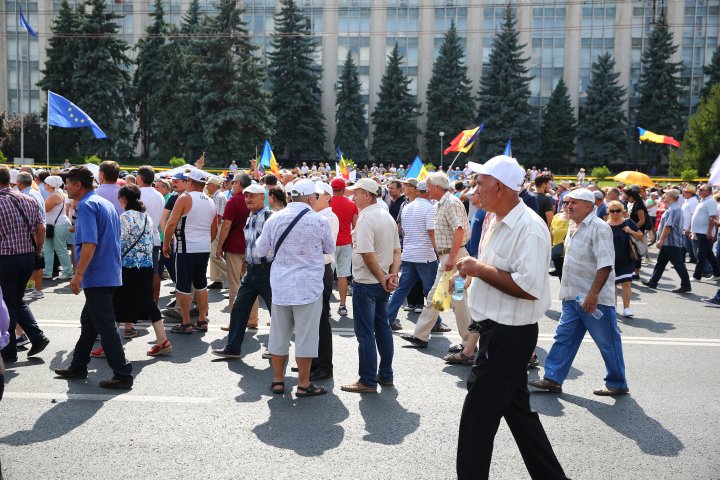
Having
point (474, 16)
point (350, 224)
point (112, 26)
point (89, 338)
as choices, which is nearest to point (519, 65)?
point (474, 16)

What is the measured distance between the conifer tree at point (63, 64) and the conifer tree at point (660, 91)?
46898 mm

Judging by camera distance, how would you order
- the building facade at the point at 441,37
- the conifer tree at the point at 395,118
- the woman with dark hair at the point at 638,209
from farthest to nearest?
1. the building facade at the point at 441,37
2. the conifer tree at the point at 395,118
3. the woman with dark hair at the point at 638,209

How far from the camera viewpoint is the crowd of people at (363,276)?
4027 mm

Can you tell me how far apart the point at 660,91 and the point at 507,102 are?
13.6m

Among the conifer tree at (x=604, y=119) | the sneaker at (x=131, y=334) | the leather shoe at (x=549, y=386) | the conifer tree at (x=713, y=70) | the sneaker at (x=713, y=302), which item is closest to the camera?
the leather shoe at (x=549, y=386)

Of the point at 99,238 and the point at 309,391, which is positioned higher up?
the point at 99,238

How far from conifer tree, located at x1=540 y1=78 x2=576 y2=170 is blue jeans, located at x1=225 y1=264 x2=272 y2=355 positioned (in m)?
56.9

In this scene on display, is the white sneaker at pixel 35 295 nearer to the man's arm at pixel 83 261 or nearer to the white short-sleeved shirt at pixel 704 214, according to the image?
the man's arm at pixel 83 261

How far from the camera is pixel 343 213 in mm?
10945

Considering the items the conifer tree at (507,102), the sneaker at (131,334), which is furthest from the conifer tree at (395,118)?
the sneaker at (131,334)

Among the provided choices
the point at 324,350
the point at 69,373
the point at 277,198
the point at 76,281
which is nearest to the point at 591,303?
the point at 324,350

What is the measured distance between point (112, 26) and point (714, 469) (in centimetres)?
5347

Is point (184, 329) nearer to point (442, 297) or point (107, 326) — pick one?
point (107, 326)

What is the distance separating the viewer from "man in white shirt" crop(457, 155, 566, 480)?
13.0 feet
